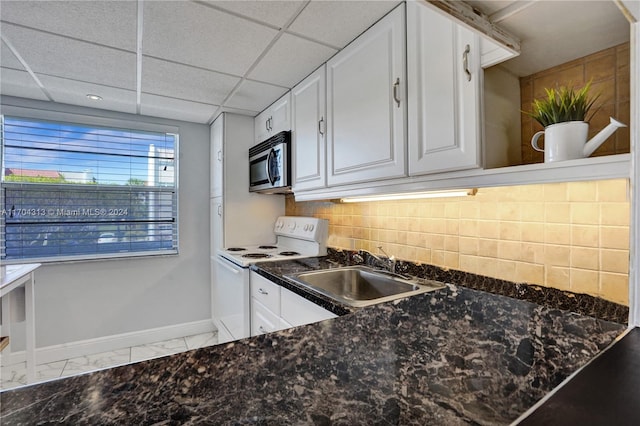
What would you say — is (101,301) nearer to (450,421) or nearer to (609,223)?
(450,421)

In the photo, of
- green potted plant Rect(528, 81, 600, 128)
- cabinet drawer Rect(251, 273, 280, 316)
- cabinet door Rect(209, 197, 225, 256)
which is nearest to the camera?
green potted plant Rect(528, 81, 600, 128)

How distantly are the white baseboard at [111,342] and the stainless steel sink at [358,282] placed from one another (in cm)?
201

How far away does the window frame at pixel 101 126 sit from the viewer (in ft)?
8.12

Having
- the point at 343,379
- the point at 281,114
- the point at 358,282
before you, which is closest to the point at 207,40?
the point at 281,114

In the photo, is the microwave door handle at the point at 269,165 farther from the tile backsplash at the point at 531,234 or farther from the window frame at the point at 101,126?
the window frame at the point at 101,126

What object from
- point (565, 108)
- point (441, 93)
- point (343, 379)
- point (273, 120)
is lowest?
point (343, 379)

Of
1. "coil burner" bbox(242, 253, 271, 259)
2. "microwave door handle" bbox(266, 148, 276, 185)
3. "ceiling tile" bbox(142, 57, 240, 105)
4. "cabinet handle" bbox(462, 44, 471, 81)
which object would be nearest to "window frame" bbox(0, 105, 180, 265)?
"ceiling tile" bbox(142, 57, 240, 105)

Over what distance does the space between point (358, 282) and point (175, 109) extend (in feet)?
7.30

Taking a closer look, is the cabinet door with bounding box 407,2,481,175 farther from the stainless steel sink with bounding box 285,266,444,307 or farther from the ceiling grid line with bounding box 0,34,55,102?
the ceiling grid line with bounding box 0,34,55,102

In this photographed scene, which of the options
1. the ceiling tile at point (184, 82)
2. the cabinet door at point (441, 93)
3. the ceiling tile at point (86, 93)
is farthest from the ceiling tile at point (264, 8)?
the ceiling tile at point (86, 93)

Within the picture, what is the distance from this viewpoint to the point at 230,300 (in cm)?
250

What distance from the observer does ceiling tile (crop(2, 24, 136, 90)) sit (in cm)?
158

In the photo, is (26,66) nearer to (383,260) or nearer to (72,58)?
(72,58)

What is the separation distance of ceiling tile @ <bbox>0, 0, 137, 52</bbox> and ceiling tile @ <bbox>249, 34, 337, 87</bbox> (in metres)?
0.69
